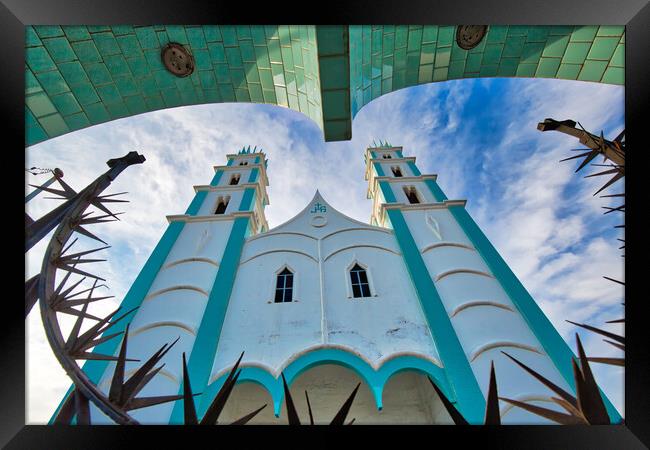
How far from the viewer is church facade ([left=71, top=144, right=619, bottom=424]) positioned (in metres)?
7.92

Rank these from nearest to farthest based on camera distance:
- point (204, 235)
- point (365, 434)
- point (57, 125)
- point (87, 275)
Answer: point (365, 434) → point (87, 275) → point (57, 125) → point (204, 235)

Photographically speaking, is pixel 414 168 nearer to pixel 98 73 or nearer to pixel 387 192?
pixel 387 192

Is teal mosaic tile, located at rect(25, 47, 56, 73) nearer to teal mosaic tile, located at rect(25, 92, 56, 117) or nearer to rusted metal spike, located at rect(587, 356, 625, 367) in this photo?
teal mosaic tile, located at rect(25, 92, 56, 117)

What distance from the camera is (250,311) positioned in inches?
381

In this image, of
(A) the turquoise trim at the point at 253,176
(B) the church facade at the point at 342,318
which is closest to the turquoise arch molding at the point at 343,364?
(B) the church facade at the point at 342,318

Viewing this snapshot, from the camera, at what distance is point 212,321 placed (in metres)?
9.15

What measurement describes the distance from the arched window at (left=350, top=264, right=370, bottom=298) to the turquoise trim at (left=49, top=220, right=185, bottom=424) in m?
5.47

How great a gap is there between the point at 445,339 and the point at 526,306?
2.43m

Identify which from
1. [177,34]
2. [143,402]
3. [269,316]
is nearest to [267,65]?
[177,34]

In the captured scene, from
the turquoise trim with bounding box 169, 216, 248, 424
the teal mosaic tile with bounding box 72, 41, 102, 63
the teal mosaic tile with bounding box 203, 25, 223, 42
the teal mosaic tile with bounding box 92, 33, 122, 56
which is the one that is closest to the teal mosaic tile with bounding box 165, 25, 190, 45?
the teal mosaic tile with bounding box 203, 25, 223, 42

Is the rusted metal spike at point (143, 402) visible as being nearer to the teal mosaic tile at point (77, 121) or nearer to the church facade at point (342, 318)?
the church facade at point (342, 318)

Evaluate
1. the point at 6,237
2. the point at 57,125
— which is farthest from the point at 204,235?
the point at 6,237

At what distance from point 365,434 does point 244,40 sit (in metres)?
9.56

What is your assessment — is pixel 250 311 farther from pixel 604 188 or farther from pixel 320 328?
pixel 604 188
